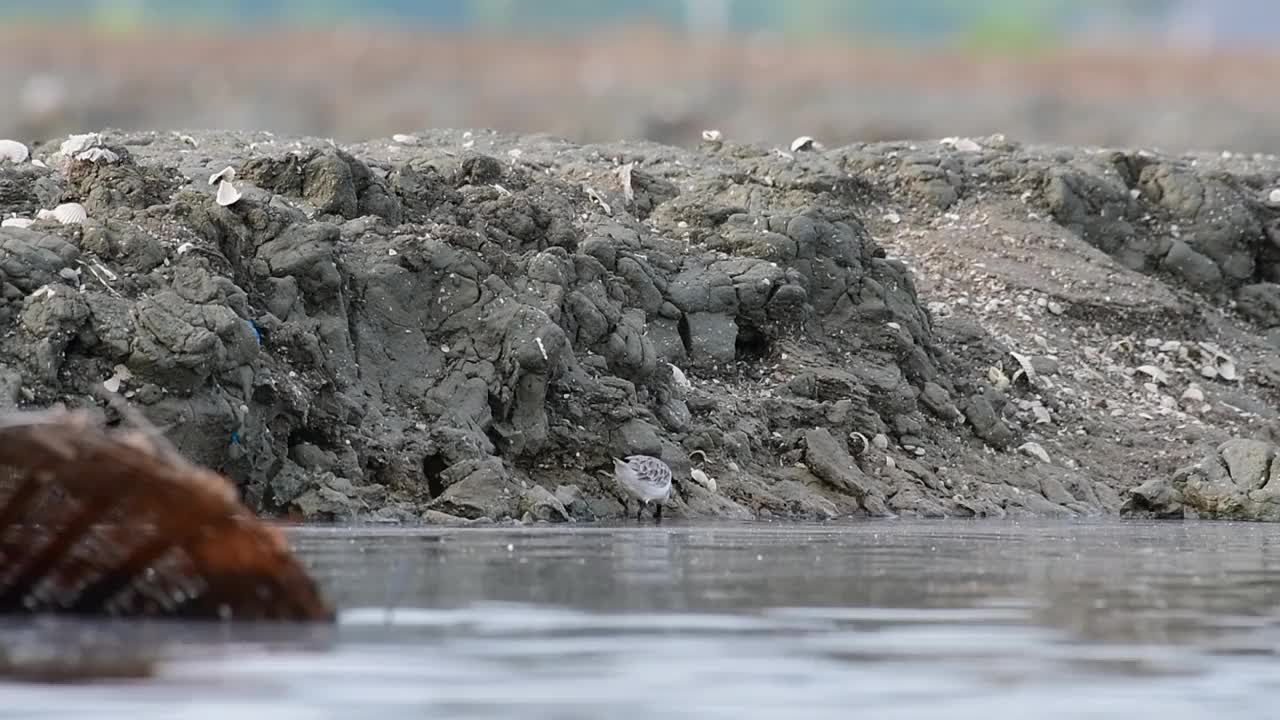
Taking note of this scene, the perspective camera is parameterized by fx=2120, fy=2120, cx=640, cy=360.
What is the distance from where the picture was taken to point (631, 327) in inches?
856

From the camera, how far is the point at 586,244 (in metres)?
22.5

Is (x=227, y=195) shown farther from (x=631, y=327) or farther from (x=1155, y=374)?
(x=1155, y=374)

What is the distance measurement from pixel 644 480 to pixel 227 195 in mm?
4597

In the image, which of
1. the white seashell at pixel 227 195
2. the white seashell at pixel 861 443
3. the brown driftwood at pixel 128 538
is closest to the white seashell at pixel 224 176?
the white seashell at pixel 227 195

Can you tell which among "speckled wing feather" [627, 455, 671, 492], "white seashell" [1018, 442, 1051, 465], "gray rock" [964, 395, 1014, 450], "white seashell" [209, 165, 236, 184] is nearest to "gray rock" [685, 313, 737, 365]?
"gray rock" [964, 395, 1014, 450]

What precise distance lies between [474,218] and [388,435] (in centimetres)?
371

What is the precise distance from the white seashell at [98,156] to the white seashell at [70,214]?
3.28 ft

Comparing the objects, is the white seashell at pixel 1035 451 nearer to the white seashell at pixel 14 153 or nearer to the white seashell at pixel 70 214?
the white seashell at pixel 70 214

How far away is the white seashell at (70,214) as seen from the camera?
18453mm

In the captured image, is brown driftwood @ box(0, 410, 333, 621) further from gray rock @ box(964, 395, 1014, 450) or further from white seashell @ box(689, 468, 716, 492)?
gray rock @ box(964, 395, 1014, 450)

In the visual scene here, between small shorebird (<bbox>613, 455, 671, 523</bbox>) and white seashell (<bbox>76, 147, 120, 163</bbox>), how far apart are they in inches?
216

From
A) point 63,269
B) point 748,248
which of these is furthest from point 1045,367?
point 63,269

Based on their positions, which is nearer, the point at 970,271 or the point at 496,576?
the point at 496,576

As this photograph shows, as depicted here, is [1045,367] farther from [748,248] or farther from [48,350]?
→ [48,350]
